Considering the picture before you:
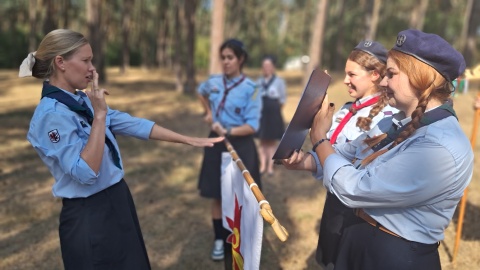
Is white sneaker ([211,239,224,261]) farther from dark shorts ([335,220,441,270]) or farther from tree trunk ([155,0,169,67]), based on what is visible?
tree trunk ([155,0,169,67])

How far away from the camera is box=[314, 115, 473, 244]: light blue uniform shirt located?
5.07 feet

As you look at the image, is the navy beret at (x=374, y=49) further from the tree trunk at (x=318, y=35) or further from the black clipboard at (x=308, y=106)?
the tree trunk at (x=318, y=35)

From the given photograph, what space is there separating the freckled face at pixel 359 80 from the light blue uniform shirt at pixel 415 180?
3.15 ft

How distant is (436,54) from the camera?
5.20 feet

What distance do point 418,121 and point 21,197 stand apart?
5.93 metres

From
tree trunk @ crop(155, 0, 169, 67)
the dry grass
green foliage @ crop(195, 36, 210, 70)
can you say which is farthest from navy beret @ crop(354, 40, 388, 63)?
green foliage @ crop(195, 36, 210, 70)

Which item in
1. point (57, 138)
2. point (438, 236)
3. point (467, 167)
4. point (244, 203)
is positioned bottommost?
point (244, 203)

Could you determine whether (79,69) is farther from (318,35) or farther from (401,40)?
(318,35)

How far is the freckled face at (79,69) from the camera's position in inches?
84.4

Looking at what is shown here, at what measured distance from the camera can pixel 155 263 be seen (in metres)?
4.22

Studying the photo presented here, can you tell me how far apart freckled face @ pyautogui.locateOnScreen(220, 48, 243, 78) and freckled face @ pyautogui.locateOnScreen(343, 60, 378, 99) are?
5.17 ft

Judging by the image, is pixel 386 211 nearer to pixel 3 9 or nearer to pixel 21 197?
pixel 21 197

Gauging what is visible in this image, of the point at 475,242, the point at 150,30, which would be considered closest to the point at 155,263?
the point at 475,242

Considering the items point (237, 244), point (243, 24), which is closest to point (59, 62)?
point (237, 244)
